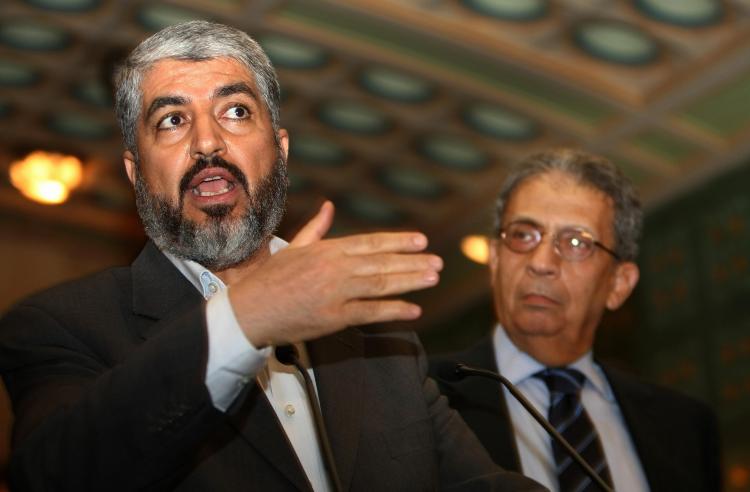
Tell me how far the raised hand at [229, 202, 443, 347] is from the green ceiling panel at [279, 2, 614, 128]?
9.10m

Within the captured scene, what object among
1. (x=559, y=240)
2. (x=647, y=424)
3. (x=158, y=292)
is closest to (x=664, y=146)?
(x=559, y=240)

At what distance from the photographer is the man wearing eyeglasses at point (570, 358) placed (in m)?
3.78

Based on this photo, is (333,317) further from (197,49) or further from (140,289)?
(197,49)

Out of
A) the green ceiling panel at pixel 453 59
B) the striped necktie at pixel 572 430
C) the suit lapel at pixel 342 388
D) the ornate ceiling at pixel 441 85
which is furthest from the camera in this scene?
the green ceiling panel at pixel 453 59

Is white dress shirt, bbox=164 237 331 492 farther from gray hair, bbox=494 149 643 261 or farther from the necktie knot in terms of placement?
gray hair, bbox=494 149 643 261

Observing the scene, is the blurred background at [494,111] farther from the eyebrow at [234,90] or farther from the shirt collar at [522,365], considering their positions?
the eyebrow at [234,90]

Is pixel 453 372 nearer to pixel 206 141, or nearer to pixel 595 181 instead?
pixel 206 141

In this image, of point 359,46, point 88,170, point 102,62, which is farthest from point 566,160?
point 88,170

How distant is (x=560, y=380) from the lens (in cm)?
398

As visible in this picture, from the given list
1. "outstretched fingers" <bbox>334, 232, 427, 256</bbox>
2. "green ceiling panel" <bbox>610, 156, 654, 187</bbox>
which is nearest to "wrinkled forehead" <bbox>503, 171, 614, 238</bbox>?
"outstretched fingers" <bbox>334, 232, 427, 256</bbox>

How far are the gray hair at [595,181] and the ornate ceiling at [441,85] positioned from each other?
595 centimetres

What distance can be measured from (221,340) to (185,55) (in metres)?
0.94

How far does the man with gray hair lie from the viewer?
198 cm

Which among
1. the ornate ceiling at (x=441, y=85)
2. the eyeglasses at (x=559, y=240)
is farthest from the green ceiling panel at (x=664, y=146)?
the eyeglasses at (x=559, y=240)
